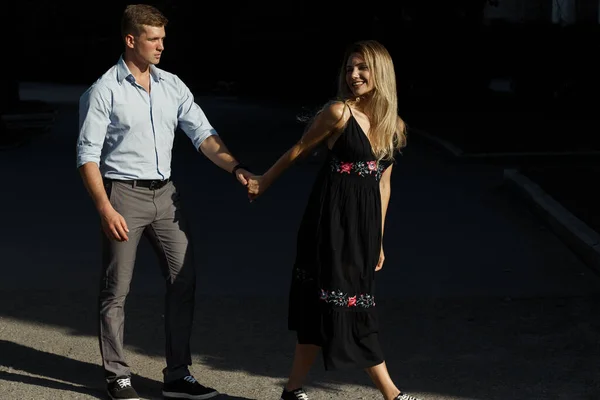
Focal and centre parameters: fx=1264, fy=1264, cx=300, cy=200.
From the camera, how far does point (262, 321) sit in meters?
7.88

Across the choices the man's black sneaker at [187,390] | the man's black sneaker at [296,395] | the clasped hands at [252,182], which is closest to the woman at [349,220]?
the man's black sneaker at [296,395]

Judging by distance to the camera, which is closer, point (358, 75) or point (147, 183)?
point (358, 75)

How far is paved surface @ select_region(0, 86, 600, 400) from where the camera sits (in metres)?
6.57

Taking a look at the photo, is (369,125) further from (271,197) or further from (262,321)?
(271,197)

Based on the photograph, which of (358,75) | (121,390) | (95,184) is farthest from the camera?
(121,390)

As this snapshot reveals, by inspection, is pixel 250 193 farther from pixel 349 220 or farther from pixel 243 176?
pixel 349 220

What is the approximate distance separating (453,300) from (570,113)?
16174 mm

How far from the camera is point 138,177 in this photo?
6125mm

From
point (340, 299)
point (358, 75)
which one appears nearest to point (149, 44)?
point (358, 75)

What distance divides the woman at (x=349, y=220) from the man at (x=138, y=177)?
0.65m

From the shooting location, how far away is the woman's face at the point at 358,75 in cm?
573

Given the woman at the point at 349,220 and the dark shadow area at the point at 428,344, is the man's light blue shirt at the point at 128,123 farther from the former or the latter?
the dark shadow area at the point at 428,344

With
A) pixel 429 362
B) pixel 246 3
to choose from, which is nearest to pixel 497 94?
pixel 246 3

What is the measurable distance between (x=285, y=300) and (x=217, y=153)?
2.33 metres
